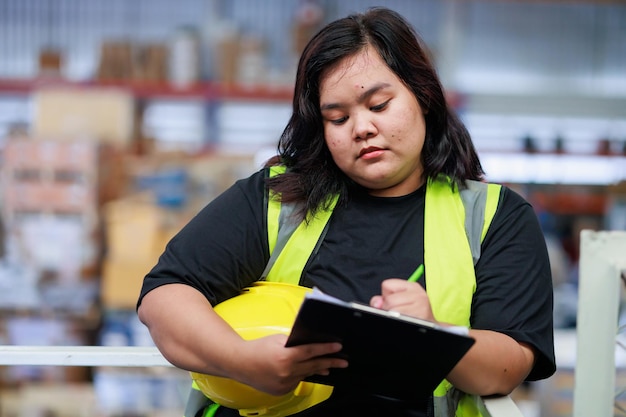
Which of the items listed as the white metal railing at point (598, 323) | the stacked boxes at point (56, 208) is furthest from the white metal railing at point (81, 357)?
the stacked boxes at point (56, 208)

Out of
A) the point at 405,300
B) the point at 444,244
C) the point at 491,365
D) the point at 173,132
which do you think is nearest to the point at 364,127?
the point at 444,244

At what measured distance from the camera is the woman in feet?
4.42

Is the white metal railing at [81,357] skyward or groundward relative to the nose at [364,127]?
groundward

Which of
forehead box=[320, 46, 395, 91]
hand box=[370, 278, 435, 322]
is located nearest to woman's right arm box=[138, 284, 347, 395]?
hand box=[370, 278, 435, 322]

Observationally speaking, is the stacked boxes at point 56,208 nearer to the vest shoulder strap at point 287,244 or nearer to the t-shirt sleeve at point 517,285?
the vest shoulder strap at point 287,244

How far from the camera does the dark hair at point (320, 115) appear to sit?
1500mm

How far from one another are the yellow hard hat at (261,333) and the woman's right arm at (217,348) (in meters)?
0.04

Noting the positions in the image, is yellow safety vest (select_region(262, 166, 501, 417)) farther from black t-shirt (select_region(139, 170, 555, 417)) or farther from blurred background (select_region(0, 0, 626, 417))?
blurred background (select_region(0, 0, 626, 417))

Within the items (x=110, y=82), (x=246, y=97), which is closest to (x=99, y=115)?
(x=110, y=82)

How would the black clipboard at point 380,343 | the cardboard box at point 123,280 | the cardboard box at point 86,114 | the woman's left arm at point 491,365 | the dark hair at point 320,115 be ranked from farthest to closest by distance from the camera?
the cardboard box at point 86,114 < the cardboard box at point 123,280 < the dark hair at point 320,115 < the woman's left arm at point 491,365 < the black clipboard at point 380,343

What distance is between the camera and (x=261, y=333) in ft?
4.30

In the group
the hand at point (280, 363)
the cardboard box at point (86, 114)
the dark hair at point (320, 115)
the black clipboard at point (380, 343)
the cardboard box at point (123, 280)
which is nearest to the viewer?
the black clipboard at point (380, 343)

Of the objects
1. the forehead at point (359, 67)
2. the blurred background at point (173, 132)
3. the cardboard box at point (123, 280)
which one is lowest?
the cardboard box at point (123, 280)

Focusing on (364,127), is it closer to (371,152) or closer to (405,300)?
(371,152)
